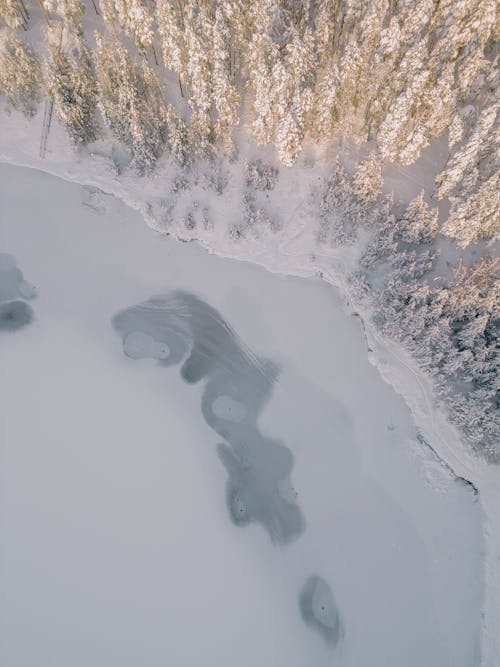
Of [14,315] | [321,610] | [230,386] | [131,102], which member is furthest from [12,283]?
[321,610]

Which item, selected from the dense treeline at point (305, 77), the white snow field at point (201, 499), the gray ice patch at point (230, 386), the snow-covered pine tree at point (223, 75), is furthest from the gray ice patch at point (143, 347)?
the snow-covered pine tree at point (223, 75)

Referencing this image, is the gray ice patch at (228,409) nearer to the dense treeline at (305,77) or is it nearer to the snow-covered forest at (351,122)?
the snow-covered forest at (351,122)

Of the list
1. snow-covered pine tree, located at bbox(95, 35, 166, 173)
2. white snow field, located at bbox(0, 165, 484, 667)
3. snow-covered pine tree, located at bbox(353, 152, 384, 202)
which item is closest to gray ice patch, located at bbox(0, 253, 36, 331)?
white snow field, located at bbox(0, 165, 484, 667)

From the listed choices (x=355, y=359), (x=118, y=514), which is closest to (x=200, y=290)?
(x=355, y=359)

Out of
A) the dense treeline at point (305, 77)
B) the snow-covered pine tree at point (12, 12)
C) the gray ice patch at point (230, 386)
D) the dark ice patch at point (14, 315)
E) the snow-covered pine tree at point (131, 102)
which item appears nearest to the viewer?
the dense treeline at point (305, 77)

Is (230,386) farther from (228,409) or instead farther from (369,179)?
(369,179)

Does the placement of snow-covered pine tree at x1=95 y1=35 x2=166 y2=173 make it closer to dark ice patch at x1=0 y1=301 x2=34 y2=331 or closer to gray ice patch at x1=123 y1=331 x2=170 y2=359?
gray ice patch at x1=123 y1=331 x2=170 y2=359

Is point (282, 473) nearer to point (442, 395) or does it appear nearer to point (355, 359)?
point (355, 359)
